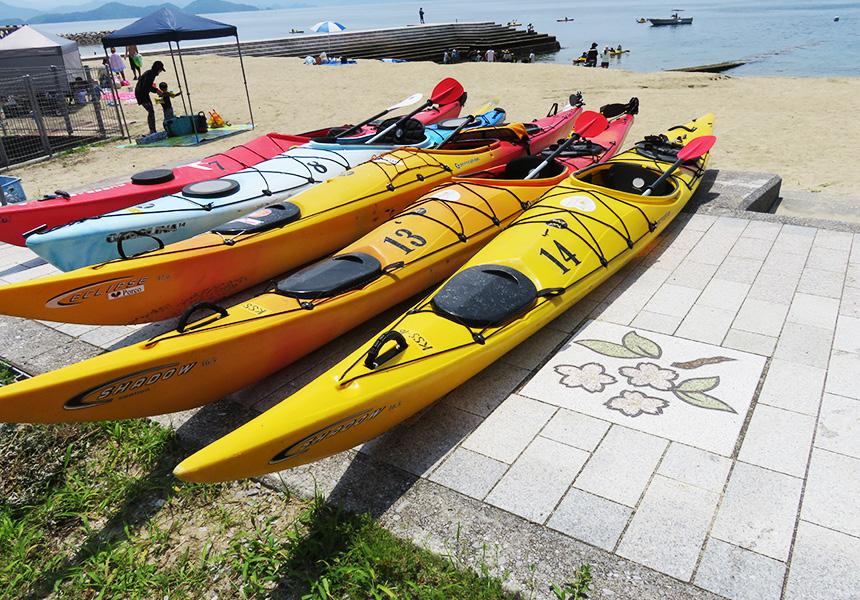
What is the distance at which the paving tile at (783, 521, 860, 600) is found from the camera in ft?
7.69

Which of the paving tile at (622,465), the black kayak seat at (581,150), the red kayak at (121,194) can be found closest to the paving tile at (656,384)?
the paving tile at (622,465)

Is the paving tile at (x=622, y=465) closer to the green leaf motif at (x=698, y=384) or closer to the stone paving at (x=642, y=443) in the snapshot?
the stone paving at (x=642, y=443)

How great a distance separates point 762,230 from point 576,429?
3965 mm

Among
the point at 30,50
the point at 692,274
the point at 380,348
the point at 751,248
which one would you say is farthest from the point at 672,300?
the point at 30,50

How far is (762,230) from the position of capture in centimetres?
585

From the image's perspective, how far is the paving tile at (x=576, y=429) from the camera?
3222 mm

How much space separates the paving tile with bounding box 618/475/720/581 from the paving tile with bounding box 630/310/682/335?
1.60m

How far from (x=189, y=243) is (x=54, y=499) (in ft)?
7.25

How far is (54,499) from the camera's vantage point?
10.6 ft

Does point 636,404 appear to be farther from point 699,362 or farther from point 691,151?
point 691,151

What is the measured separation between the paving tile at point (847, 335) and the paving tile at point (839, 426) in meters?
0.66

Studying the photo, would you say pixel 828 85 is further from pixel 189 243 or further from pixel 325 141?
pixel 189 243

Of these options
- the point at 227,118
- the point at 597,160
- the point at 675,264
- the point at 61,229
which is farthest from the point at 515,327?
the point at 227,118

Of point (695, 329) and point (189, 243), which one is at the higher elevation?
point (189, 243)
